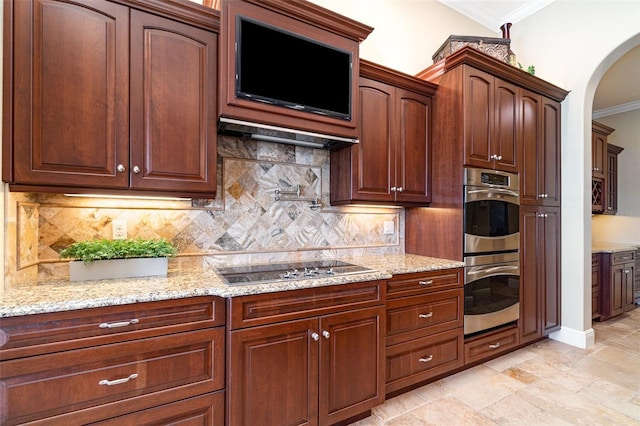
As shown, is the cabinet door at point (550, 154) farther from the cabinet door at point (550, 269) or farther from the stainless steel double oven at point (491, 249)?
the stainless steel double oven at point (491, 249)

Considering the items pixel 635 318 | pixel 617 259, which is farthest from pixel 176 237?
pixel 635 318

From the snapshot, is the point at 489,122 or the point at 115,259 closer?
the point at 115,259

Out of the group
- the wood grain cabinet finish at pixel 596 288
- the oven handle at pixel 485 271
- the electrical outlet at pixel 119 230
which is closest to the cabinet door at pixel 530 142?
the oven handle at pixel 485 271

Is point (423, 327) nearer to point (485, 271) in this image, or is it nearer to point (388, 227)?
point (485, 271)

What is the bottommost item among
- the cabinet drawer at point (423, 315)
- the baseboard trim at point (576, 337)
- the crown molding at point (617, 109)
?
the baseboard trim at point (576, 337)

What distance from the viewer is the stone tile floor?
6.28ft

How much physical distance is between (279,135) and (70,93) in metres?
1.14

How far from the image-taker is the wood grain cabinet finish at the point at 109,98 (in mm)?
1368

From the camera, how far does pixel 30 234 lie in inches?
60.9

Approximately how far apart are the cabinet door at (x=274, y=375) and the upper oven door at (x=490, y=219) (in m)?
1.55

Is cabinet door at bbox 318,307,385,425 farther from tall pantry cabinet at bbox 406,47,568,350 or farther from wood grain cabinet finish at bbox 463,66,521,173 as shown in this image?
wood grain cabinet finish at bbox 463,66,521,173

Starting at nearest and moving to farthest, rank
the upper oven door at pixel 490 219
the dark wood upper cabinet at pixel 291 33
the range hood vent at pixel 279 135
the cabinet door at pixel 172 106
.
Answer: the cabinet door at pixel 172 106, the dark wood upper cabinet at pixel 291 33, the range hood vent at pixel 279 135, the upper oven door at pixel 490 219

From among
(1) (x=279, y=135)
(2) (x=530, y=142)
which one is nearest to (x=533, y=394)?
(2) (x=530, y=142)

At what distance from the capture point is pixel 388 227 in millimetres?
2840
